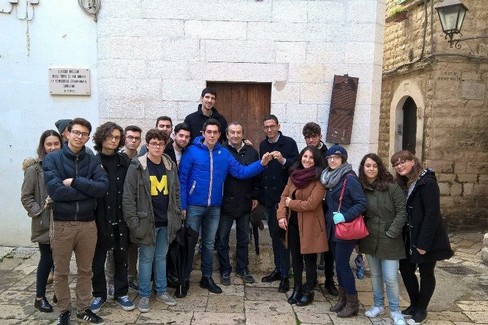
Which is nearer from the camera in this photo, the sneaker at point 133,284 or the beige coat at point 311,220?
the beige coat at point 311,220

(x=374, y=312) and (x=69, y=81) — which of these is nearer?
(x=374, y=312)

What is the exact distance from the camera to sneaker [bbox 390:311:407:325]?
3.81 meters

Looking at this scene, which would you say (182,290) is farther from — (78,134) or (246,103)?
(246,103)

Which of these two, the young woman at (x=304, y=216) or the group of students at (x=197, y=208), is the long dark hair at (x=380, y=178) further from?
the young woman at (x=304, y=216)

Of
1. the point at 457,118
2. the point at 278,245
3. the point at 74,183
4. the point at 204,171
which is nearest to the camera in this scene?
the point at 74,183

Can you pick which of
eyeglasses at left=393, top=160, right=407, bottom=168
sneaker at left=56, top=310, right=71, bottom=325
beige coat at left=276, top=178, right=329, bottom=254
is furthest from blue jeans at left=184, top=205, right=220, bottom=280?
eyeglasses at left=393, top=160, right=407, bottom=168

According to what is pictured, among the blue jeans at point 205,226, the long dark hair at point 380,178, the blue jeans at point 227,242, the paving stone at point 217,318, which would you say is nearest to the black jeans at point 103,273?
the blue jeans at point 205,226

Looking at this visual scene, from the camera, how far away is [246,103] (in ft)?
18.4

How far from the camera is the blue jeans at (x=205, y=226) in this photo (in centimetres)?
438

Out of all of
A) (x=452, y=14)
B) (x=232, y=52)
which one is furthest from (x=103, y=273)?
(x=452, y=14)

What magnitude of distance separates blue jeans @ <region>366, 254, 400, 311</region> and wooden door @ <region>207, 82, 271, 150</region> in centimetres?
233

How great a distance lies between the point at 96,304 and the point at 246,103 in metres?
3.02

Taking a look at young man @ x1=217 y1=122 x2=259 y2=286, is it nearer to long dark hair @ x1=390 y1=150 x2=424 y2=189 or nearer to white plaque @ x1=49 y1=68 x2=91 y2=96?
long dark hair @ x1=390 y1=150 x2=424 y2=189

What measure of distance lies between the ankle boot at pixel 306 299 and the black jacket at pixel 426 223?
1047 millimetres
